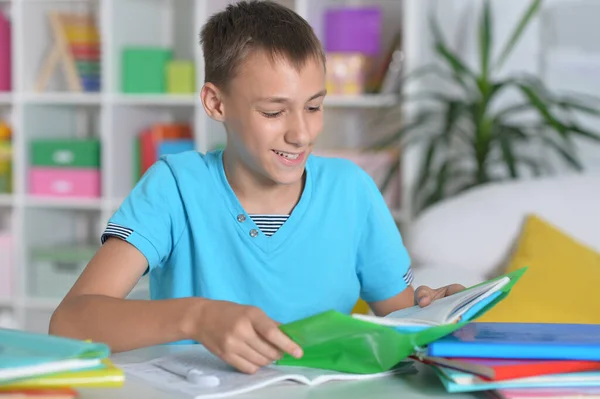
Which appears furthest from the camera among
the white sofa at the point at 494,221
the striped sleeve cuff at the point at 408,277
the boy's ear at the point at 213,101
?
the white sofa at the point at 494,221

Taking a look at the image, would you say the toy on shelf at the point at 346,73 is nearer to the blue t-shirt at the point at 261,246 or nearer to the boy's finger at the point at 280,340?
the blue t-shirt at the point at 261,246

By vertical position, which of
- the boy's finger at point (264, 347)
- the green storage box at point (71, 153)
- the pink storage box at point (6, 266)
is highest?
the boy's finger at point (264, 347)

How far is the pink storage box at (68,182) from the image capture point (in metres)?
3.66

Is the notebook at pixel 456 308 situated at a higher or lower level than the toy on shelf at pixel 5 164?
higher

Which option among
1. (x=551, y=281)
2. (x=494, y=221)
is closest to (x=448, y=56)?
(x=494, y=221)

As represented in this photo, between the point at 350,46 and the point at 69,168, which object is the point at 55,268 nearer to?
the point at 69,168

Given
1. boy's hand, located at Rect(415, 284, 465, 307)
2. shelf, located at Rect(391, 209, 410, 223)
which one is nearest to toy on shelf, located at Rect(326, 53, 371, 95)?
shelf, located at Rect(391, 209, 410, 223)

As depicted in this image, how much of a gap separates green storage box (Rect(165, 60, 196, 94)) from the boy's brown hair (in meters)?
1.99

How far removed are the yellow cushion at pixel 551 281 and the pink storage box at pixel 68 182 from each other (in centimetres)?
194

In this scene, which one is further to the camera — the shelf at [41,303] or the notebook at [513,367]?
the shelf at [41,303]

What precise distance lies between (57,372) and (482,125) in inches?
89.6

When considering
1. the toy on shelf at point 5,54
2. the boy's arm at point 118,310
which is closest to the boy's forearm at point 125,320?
the boy's arm at point 118,310

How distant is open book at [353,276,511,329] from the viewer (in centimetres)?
96

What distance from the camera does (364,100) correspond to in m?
3.21
